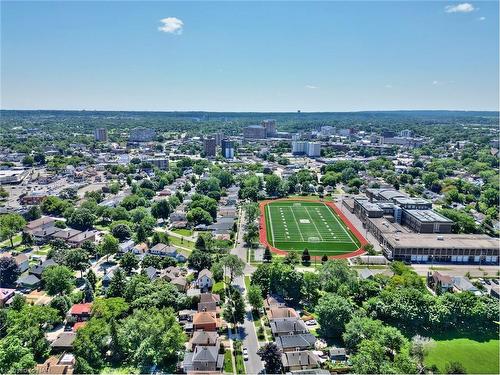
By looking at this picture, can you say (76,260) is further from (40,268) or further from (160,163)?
(160,163)

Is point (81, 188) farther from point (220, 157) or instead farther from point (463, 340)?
point (463, 340)

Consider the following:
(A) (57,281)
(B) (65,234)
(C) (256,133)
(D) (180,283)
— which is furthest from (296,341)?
(C) (256,133)

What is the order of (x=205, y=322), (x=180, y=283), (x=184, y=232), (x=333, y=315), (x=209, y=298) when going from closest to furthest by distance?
(x=333, y=315), (x=205, y=322), (x=209, y=298), (x=180, y=283), (x=184, y=232)

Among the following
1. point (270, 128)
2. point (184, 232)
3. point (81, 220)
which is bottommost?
point (184, 232)

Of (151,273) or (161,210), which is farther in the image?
(161,210)

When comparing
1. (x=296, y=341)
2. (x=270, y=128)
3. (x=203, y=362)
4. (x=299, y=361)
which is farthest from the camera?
(x=270, y=128)

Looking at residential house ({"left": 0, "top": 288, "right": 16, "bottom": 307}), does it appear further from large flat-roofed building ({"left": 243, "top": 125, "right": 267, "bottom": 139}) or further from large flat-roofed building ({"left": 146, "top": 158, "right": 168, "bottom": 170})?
large flat-roofed building ({"left": 243, "top": 125, "right": 267, "bottom": 139})

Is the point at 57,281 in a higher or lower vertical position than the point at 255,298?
higher
